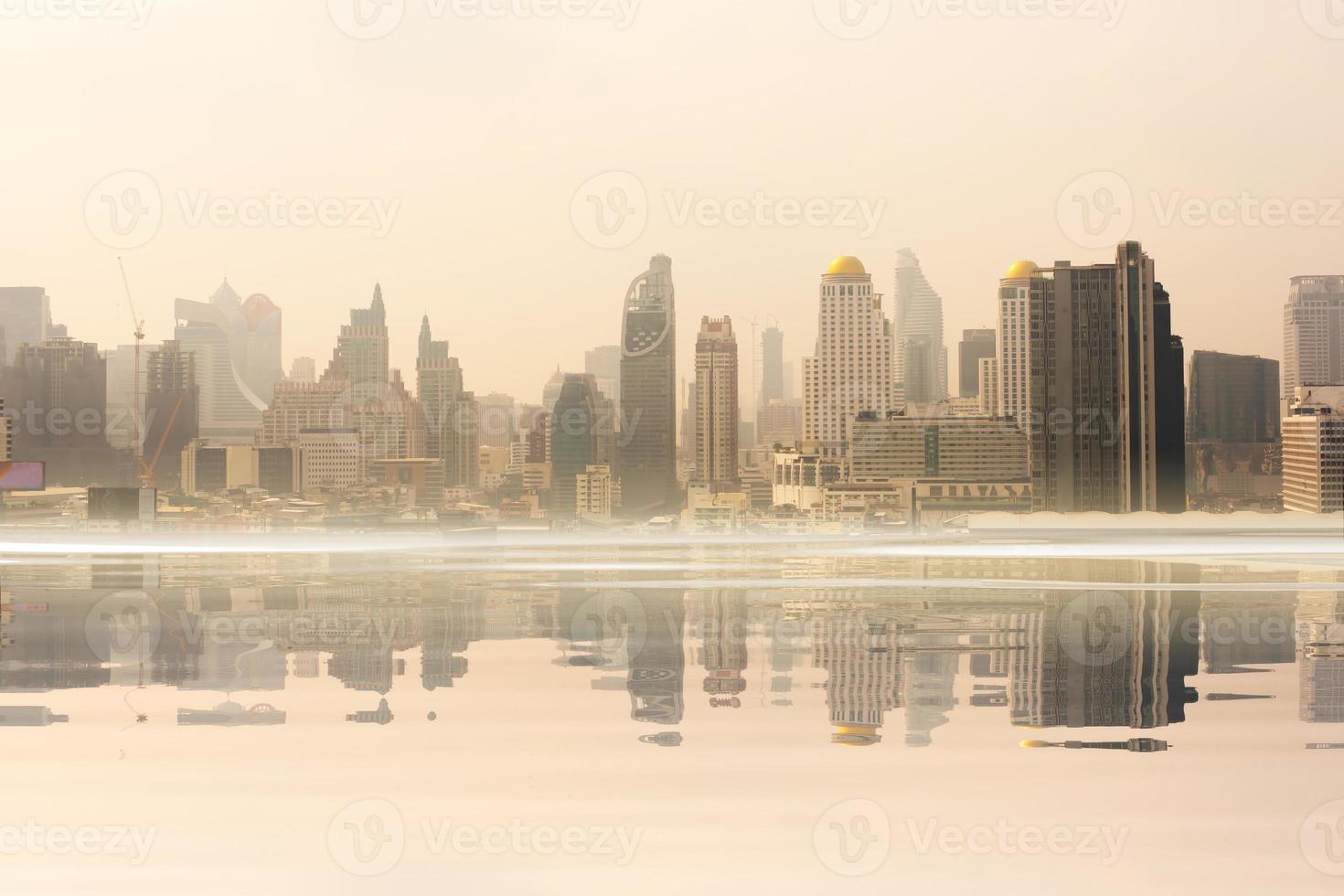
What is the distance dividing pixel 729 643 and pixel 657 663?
9.10 feet

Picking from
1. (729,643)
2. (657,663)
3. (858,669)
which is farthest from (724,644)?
(858,669)

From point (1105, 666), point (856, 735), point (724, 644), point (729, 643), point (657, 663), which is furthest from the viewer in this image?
point (729, 643)

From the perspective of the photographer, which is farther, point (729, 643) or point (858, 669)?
point (729, 643)

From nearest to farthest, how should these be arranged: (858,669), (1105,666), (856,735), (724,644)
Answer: (856,735), (858,669), (1105,666), (724,644)

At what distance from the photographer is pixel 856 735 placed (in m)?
16.4

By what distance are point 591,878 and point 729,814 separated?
206 cm

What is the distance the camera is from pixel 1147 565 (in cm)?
4900

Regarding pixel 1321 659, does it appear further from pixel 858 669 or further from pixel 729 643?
pixel 729 643

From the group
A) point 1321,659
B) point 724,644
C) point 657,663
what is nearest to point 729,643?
point 724,644

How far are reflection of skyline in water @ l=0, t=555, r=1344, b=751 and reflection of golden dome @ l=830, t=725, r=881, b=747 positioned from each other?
0.05m

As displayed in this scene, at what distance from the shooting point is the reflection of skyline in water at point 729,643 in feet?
60.4

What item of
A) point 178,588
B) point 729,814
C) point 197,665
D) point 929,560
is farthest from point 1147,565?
point 729,814

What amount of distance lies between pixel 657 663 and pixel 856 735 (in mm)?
6481

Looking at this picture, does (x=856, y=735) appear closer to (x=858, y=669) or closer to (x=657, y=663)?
(x=858, y=669)
